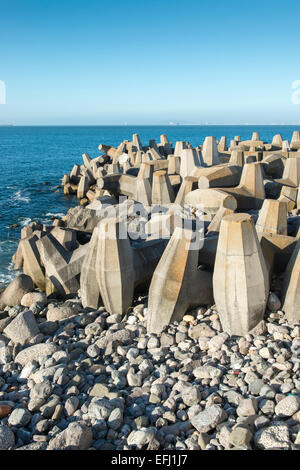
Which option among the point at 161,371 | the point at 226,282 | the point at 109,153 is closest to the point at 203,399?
the point at 161,371

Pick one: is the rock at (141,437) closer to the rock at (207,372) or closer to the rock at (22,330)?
the rock at (207,372)

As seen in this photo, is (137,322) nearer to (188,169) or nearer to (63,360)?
(63,360)

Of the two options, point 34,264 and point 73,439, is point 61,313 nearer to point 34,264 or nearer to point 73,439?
point 34,264

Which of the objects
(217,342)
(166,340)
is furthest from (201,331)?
(166,340)

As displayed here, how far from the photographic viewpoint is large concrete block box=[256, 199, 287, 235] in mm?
5945

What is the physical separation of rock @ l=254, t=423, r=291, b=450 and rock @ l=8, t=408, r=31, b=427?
2.28 metres

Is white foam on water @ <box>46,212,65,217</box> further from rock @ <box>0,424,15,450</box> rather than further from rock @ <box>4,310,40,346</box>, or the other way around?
rock @ <box>0,424,15,450</box>

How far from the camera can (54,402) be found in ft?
13.0

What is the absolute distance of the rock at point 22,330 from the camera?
543 centimetres

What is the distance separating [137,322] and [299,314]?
234 cm

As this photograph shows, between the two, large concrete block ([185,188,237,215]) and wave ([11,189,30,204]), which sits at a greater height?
large concrete block ([185,188,237,215])

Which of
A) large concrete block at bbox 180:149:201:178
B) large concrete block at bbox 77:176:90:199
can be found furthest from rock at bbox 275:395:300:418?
large concrete block at bbox 77:176:90:199

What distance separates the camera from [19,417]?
3.79 metres

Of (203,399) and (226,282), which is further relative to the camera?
(226,282)
